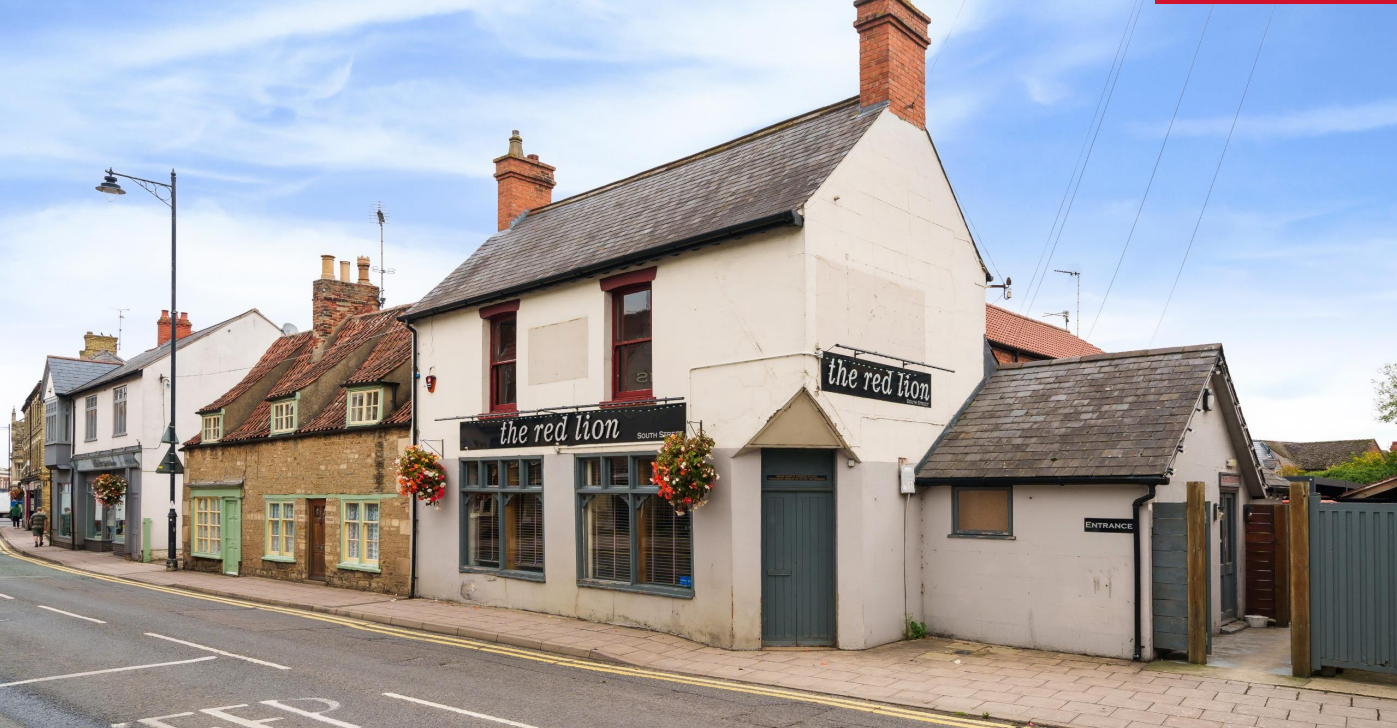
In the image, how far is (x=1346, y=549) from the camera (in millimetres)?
10875

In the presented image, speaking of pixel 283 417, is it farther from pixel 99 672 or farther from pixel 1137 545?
pixel 1137 545

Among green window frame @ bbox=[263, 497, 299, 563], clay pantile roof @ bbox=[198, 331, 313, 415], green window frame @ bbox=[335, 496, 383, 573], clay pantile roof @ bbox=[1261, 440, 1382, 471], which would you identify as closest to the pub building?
green window frame @ bbox=[335, 496, 383, 573]

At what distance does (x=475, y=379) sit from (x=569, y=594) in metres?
4.61

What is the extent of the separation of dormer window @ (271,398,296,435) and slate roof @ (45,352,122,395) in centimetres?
2107

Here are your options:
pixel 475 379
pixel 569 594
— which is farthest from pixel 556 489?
pixel 475 379

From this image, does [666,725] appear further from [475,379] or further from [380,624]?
[475,379]

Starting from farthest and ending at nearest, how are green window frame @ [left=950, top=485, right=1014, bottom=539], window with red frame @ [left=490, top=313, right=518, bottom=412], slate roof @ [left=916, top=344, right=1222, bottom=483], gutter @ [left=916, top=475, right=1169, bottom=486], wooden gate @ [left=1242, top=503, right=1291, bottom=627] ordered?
Answer: window with red frame @ [left=490, top=313, right=518, bottom=412] < wooden gate @ [left=1242, top=503, right=1291, bottom=627] < green window frame @ [left=950, top=485, right=1014, bottom=539] < slate roof @ [left=916, top=344, right=1222, bottom=483] < gutter @ [left=916, top=475, right=1169, bottom=486]

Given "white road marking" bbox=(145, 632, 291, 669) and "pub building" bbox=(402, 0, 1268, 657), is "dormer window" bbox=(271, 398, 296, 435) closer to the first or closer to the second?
"pub building" bbox=(402, 0, 1268, 657)

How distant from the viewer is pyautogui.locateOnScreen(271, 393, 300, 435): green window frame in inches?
915

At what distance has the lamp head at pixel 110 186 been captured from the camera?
24.5m

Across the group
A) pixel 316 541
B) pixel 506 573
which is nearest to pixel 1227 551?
pixel 506 573

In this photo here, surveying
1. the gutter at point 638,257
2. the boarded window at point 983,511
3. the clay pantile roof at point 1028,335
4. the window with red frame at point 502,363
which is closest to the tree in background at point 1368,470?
the clay pantile roof at point 1028,335

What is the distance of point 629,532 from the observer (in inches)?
594

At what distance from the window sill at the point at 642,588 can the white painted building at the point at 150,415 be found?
71.1ft
